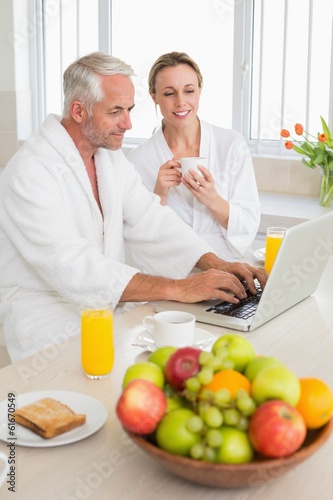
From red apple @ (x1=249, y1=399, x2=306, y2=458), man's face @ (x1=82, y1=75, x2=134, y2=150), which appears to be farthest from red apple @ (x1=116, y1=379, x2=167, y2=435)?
man's face @ (x1=82, y1=75, x2=134, y2=150)

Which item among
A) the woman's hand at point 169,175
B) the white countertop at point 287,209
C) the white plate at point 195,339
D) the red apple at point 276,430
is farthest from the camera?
the white countertop at point 287,209

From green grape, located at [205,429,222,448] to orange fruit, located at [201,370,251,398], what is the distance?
0.24 ft

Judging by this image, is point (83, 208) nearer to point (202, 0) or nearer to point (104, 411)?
point (104, 411)

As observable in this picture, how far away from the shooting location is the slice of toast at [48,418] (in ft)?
3.53

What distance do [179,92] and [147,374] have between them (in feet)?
5.81

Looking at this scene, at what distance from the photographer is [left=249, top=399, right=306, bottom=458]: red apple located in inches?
34.1

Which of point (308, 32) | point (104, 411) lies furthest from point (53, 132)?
point (308, 32)

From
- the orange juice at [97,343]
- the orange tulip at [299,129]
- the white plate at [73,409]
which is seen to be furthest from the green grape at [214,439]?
the orange tulip at [299,129]

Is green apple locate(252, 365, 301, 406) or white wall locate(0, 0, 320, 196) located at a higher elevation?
white wall locate(0, 0, 320, 196)

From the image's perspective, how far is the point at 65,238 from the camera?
1.79 meters

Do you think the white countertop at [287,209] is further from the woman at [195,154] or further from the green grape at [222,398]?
the green grape at [222,398]

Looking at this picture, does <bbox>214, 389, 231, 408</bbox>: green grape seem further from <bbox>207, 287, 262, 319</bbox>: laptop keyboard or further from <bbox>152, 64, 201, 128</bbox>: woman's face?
<bbox>152, 64, 201, 128</bbox>: woman's face

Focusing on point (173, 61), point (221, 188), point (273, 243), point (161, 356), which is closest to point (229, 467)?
point (161, 356)

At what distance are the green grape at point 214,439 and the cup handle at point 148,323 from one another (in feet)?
2.02
